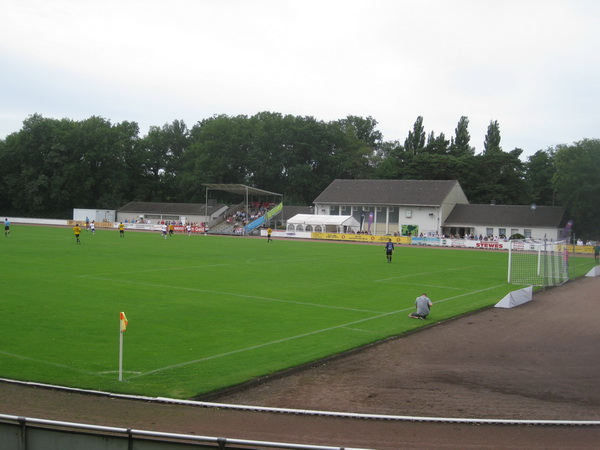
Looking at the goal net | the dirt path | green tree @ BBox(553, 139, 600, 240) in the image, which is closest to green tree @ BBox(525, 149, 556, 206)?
green tree @ BBox(553, 139, 600, 240)

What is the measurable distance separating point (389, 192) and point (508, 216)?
56.4 feet

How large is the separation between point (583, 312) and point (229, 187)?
Result: 63.9 meters

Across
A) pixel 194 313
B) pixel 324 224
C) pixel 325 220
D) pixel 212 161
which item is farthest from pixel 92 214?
pixel 194 313

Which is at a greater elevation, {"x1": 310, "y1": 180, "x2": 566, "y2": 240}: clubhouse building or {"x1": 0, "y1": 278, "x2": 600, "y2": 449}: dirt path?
{"x1": 310, "y1": 180, "x2": 566, "y2": 240}: clubhouse building

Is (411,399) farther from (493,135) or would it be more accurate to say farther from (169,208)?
(493,135)

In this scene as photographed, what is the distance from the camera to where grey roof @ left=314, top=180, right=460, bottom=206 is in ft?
258

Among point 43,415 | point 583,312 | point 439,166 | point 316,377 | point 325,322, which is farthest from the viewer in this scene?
point 439,166

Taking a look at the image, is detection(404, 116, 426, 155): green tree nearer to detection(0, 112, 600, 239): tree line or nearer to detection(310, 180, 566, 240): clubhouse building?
detection(0, 112, 600, 239): tree line

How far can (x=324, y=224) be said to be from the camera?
77.4 metres

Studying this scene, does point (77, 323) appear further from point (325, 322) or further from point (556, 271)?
point (556, 271)

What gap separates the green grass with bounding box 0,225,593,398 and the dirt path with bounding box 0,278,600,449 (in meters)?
0.82

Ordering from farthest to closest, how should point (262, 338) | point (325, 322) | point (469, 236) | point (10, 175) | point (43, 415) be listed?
point (10, 175) < point (469, 236) < point (325, 322) < point (262, 338) < point (43, 415)

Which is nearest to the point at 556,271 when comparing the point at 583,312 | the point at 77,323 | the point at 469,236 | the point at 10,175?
the point at 583,312

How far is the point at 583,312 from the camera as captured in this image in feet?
66.9
